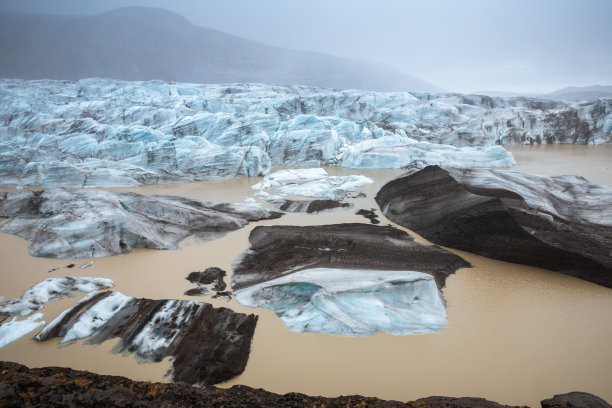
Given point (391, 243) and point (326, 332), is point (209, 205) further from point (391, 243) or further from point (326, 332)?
point (326, 332)

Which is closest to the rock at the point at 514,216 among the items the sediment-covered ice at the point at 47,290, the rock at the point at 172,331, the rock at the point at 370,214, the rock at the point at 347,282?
the rock at the point at 370,214

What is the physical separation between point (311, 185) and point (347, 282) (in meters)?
8.79

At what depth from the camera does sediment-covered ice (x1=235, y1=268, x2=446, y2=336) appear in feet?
16.1

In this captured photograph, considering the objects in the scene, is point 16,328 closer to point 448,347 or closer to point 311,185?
point 448,347

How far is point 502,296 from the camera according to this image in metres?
5.88

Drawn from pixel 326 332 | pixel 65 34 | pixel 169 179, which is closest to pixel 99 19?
pixel 65 34

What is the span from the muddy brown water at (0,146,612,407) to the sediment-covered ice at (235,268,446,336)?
17 centimetres

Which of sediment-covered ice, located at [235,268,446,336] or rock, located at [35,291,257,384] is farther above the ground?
sediment-covered ice, located at [235,268,446,336]

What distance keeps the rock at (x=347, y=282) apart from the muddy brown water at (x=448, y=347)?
0.21 metres

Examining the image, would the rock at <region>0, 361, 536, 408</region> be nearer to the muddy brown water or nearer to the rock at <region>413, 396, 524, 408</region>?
the rock at <region>413, 396, 524, 408</region>

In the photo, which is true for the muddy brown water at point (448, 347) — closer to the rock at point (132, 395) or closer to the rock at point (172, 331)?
the rock at point (172, 331)

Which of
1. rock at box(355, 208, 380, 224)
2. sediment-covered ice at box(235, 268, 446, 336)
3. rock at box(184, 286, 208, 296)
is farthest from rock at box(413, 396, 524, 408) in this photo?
rock at box(355, 208, 380, 224)

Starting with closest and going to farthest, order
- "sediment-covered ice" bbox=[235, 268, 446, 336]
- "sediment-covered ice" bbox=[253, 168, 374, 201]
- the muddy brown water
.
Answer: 1. the muddy brown water
2. "sediment-covered ice" bbox=[235, 268, 446, 336]
3. "sediment-covered ice" bbox=[253, 168, 374, 201]

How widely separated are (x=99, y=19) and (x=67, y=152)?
12444 centimetres
